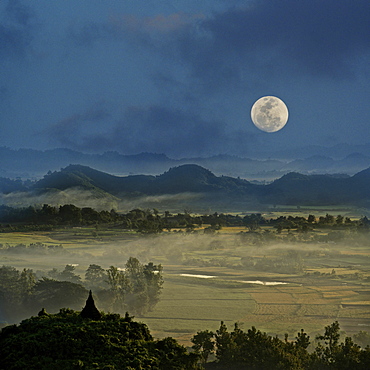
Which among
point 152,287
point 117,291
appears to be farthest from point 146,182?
point 117,291

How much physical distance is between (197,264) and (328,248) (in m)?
21.9

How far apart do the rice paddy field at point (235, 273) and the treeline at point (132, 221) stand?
2.24 meters

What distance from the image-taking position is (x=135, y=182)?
547 ft

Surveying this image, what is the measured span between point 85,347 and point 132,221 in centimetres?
6079

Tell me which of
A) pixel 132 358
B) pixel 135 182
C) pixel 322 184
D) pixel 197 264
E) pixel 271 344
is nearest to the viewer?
pixel 132 358

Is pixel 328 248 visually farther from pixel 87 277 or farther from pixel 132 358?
pixel 132 358

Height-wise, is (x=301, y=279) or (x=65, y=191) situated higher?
(x=65, y=191)

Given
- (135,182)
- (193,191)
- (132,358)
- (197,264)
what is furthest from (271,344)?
(135,182)

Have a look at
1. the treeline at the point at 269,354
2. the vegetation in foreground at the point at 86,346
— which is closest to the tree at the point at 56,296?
the treeline at the point at 269,354

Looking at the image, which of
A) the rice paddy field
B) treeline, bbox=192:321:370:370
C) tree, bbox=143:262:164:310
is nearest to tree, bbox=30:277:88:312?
tree, bbox=143:262:164:310

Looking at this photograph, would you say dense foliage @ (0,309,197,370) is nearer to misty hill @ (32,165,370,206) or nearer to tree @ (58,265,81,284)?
tree @ (58,265,81,284)

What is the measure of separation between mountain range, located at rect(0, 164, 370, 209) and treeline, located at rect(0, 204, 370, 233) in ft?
144

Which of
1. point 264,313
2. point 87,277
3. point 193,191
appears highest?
point 193,191

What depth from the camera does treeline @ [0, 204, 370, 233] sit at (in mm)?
70188
